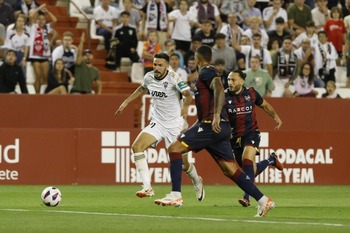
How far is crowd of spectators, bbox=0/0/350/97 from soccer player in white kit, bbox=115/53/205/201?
7363 mm

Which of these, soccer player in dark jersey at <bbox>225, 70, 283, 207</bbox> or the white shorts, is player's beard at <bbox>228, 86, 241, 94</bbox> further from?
the white shorts

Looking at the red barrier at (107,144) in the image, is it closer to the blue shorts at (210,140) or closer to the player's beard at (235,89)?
the player's beard at (235,89)

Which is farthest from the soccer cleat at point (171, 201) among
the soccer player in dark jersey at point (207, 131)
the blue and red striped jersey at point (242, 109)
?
the blue and red striped jersey at point (242, 109)

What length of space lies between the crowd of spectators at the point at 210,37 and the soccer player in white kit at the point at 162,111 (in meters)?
7.36

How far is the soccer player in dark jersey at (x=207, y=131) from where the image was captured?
→ 631 inches

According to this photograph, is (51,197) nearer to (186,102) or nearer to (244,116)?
Answer: (186,102)

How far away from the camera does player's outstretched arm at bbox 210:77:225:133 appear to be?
15930 millimetres

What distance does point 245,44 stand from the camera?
94.3ft

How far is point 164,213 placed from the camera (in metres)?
16.0

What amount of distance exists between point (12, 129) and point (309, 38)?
9085 mm

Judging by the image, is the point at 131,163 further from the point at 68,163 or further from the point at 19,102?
the point at 19,102

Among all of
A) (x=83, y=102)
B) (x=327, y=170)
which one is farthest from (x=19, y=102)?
(x=327, y=170)

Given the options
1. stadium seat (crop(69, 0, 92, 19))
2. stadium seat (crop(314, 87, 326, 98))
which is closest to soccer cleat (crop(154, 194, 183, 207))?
stadium seat (crop(314, 87, 326, 98))

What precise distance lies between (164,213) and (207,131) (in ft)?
4.26
